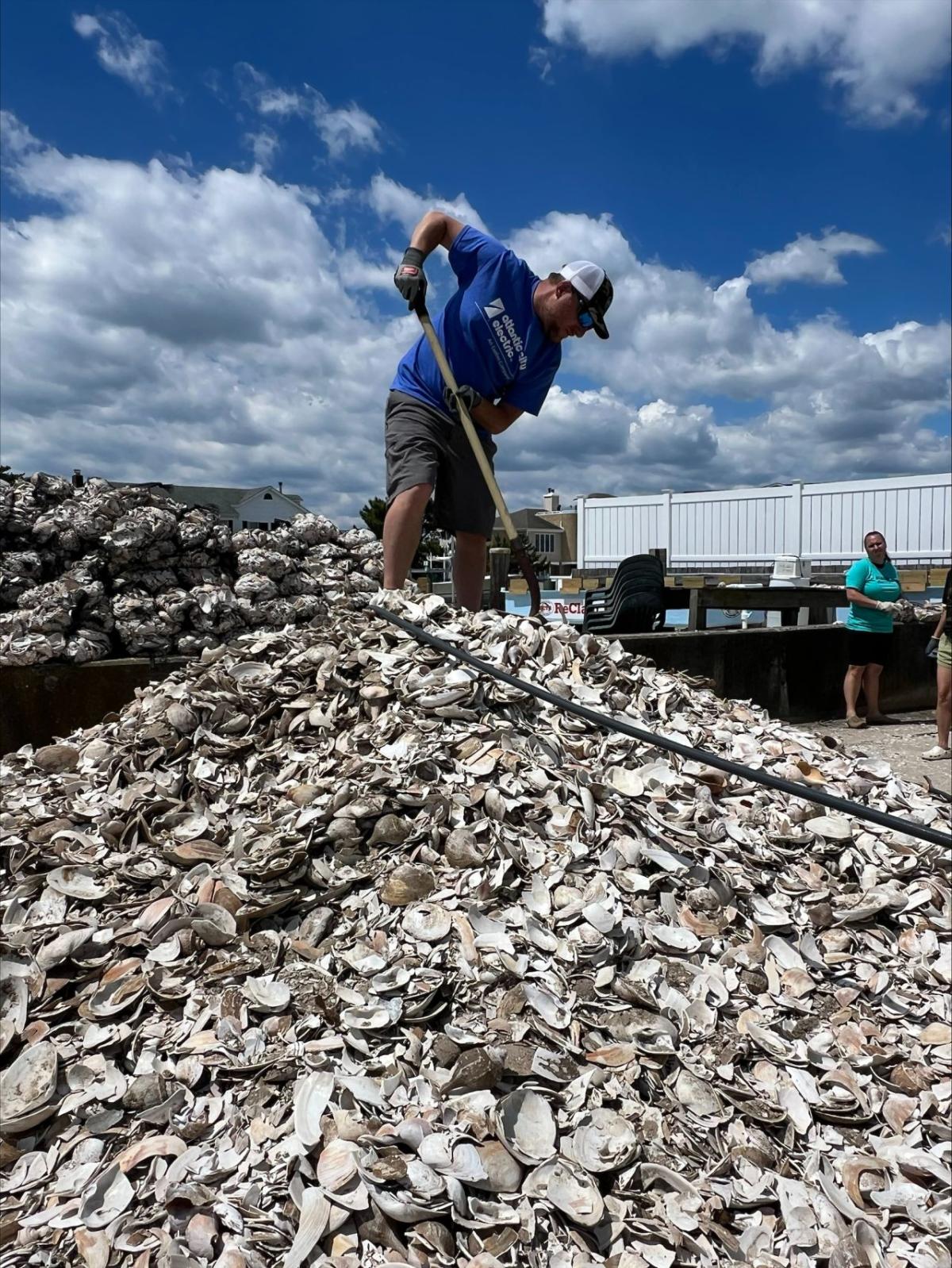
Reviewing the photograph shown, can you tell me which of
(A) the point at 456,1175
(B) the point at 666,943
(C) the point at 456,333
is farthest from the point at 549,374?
(A) the point at 456,1175

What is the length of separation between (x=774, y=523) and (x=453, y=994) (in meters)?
15.0

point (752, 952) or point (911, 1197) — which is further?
point (752, 952)

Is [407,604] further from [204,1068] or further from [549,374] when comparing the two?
[204,1068]

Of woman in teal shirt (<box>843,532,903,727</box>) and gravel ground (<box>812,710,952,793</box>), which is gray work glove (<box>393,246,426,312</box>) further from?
woman in teal shirt (<box>843,532,903,727</box>)

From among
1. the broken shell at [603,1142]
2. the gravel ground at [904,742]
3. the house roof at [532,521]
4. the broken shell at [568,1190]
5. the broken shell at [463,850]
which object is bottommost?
the gravel ground at [904,742]

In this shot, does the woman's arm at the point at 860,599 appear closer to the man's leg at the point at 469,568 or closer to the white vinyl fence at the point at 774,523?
the man's leg at the point at 469,568

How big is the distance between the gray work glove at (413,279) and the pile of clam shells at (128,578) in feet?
5.02

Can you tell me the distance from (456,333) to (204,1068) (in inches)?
99.8

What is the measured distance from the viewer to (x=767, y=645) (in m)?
6.14

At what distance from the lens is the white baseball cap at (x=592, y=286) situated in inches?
121

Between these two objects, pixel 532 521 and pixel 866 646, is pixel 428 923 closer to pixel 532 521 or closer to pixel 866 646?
pixel 866 646

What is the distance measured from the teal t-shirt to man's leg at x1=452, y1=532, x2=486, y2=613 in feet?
11.7

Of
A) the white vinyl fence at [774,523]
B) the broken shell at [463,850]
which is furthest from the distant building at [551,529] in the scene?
the broken shell at [463,850]

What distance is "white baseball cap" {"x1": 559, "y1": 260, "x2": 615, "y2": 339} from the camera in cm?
309
